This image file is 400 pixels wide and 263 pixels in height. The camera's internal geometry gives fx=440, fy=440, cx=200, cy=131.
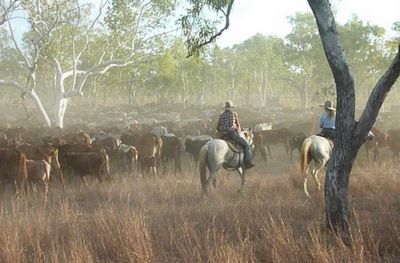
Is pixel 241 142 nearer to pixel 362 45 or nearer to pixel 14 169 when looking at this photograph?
pixel 14 169

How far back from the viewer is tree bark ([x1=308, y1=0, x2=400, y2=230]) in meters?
6.57

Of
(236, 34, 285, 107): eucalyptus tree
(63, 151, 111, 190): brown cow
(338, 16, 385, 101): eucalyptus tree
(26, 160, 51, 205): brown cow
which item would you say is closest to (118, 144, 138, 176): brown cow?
(63, 151, 111, 190): brown cow

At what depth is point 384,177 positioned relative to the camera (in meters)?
11.3

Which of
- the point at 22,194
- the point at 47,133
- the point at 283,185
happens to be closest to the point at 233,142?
the point at 283,185

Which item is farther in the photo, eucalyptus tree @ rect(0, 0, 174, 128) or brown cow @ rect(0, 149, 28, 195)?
eucalyptus tree @ rect(0, 0, 174, 128)

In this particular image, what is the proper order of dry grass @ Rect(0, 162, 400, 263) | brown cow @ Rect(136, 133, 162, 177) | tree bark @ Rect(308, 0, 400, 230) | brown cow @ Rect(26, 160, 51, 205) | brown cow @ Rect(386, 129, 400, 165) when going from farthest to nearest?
brown cow @ Rect(386, 129, 400, 165)
brown cow @ Rect(136, 133, 162, 177)
brown cow @ Rect(26, 160, 51, 205)
tree bark @ Rect(308, 0, 400, 230)
dry grass @ Rect(0, 162, 400, 263)

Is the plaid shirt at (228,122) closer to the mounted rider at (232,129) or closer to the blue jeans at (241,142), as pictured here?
the mounted rider at (232,129)

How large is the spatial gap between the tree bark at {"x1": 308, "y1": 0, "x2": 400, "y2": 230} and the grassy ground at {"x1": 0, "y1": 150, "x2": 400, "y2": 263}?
43 cm

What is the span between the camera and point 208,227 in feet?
21.8

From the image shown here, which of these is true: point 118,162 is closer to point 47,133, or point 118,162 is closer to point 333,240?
point 47,133

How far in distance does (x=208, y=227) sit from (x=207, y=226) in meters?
1.09

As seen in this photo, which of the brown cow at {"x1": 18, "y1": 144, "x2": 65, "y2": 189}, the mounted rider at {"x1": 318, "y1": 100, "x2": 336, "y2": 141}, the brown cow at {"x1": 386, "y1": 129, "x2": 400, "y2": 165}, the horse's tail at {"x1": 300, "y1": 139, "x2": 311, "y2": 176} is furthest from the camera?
the brown cow at {"x1": 386, "y1": 129, "x2": 400, "y2": 165}

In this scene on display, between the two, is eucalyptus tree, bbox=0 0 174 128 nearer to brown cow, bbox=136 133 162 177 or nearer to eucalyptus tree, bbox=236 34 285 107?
brown cow, bbox=136 133 162 177

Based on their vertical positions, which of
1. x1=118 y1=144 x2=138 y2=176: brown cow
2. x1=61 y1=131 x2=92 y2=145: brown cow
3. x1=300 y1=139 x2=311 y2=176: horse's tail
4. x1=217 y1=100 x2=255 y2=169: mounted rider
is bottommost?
x1=118 y1=144 x2=138 y2=176: brown cow
